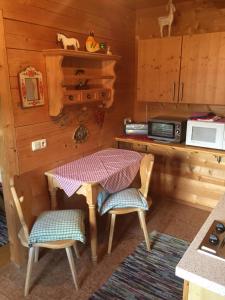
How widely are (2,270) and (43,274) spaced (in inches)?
14.2

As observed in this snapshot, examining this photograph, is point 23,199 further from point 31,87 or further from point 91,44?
point 91,44

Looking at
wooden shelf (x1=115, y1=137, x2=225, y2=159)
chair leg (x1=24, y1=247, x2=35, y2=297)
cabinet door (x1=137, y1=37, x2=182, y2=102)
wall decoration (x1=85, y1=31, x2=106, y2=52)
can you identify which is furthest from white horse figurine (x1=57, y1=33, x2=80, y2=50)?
chair leg (x1=24, y1=247, x2=35, y2=297)

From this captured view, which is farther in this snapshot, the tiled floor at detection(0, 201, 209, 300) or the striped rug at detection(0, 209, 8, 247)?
the striped rug at detection(0, 209, 8, 247)

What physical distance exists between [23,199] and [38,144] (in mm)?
503

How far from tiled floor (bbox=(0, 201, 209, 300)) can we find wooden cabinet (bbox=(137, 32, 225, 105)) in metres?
1.34

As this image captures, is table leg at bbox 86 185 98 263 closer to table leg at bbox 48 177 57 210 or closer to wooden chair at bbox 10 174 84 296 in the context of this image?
wooden chair at bbox 10 174 84 296

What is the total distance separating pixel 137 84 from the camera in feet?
10.3

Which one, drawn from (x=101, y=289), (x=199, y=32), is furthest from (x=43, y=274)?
(x=199, y=32)

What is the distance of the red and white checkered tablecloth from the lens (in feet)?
7.01

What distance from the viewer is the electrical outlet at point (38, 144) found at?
7.03 ft

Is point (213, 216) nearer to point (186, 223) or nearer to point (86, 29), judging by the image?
point (186, 223)

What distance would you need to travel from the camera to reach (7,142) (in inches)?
76.8

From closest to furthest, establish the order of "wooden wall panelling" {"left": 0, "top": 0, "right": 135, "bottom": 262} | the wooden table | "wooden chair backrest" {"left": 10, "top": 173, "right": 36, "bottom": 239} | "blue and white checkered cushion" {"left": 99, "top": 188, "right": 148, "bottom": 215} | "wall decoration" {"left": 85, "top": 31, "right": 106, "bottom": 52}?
"wooden chair backrest" {"left": 10, "top": 173, "right": 36, "bottom": 239}, "wooden wall panelling" {"left": 0, "top": 0, "right": 135, "bottom": 262}, the wooden table, "blue and white checkered cushion" {"left": 99, "top": 188, "right": 148, "bottom": 215}, "wall decoration" {"left": 85, "top": 31, "right": 106, "bottom": 52}

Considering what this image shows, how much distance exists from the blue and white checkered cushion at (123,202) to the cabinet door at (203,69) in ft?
4.09
